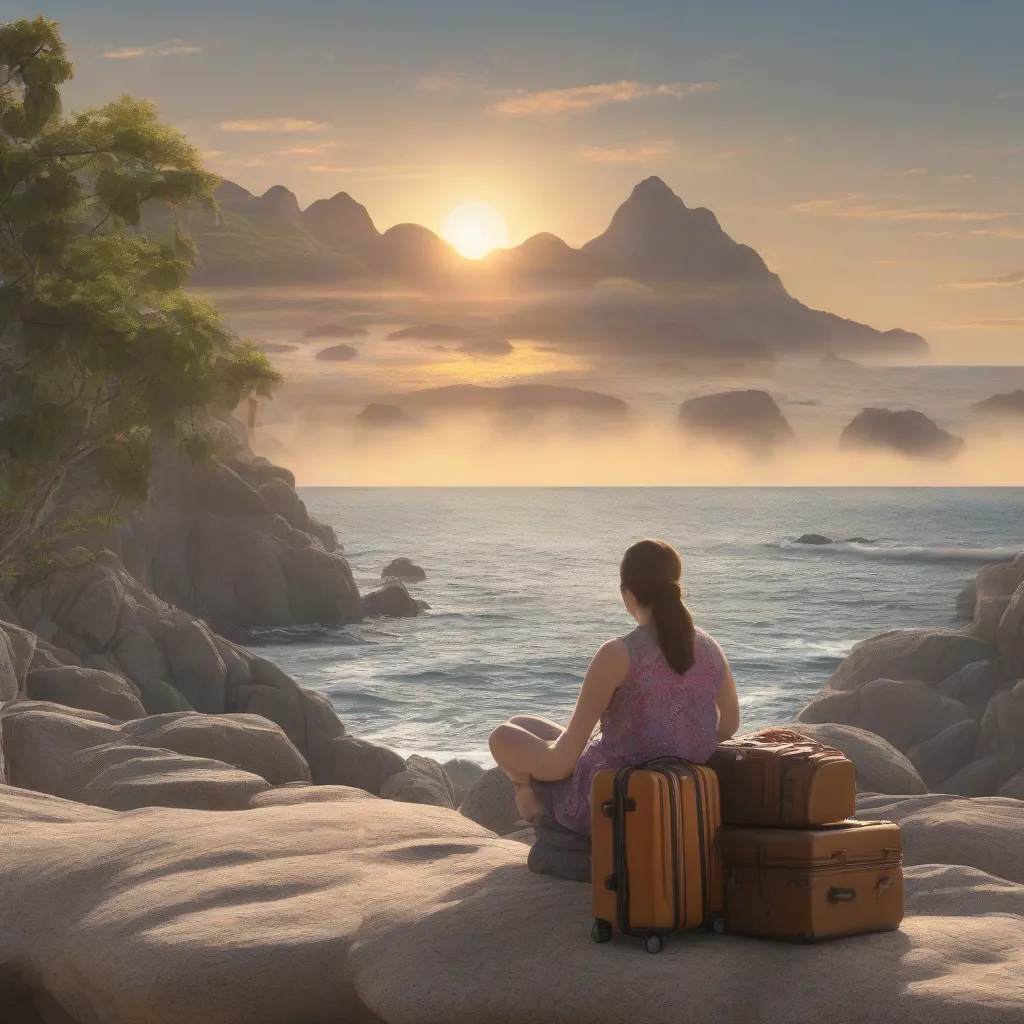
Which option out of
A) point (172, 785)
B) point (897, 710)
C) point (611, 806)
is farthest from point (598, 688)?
point (897, 710)

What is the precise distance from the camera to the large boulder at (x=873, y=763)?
54.3 ft

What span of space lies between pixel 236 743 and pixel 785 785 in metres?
11.1

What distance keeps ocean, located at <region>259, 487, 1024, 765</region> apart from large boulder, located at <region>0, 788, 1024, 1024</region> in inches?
1028

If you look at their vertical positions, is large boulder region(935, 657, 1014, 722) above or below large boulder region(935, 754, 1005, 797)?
above

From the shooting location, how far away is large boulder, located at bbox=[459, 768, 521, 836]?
14.7 meters

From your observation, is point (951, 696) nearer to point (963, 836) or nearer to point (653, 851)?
point (963, 836)

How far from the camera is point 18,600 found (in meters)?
34.2

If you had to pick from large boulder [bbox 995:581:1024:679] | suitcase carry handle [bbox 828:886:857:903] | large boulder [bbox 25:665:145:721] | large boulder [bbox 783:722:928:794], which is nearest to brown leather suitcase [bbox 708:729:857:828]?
suitcase carry handle [bbox 828:886:857:903]

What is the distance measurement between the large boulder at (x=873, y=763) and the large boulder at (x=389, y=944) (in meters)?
7.75

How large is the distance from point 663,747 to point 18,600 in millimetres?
30944

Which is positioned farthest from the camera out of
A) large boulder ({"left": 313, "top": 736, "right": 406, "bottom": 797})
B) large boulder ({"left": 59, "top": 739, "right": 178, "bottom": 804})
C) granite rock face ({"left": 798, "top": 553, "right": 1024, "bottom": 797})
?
large boulder ({"left": 313, "top": 736, "right": 406, "bottom": 797})

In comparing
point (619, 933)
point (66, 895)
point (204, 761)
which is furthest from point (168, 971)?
point (204, 761)

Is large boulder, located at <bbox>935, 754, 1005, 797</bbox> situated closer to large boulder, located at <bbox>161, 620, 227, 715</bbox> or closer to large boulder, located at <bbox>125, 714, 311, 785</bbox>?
large boulder, located at <bbox>125, 714, 311, 785</bbox>

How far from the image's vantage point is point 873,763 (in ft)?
55.1
